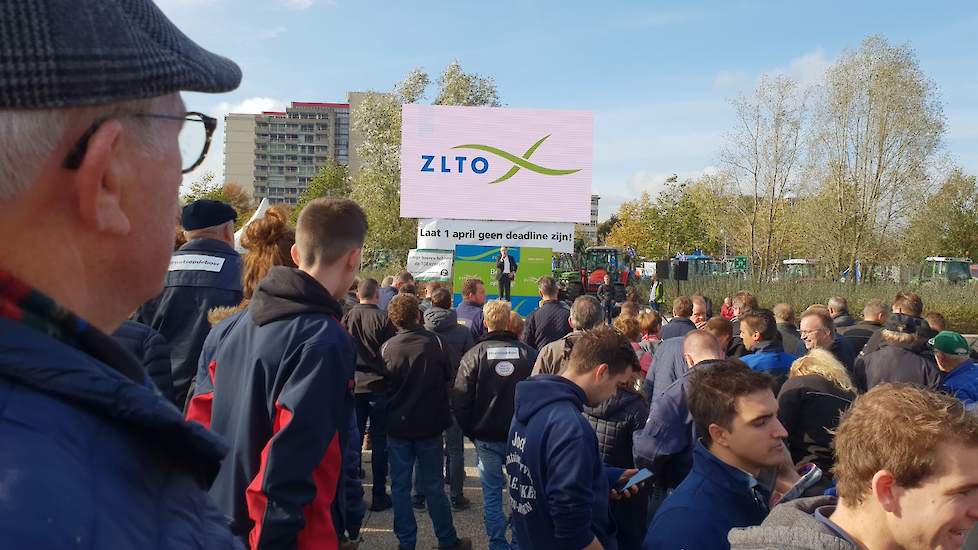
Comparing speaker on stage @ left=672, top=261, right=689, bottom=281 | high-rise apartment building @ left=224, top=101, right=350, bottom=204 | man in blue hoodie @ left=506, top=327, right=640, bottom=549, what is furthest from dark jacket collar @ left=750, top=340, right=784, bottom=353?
high-rise apartment building @ left=224, top=101, right=350, bottom=204

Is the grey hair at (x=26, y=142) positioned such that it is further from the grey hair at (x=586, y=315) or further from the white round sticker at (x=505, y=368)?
the grey hair at (x=586, y=315)

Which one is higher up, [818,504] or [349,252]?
[349,252]

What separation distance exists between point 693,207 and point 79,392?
43102 millimetres

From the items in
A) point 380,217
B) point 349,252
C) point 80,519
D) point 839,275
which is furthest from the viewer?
point 380,217

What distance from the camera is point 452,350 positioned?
649 centimetres

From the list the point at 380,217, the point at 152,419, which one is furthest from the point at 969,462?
the point at 380,217

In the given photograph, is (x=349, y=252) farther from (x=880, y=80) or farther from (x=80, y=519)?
(x=880, y=80)

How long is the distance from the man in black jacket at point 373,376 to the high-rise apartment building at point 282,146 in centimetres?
15533

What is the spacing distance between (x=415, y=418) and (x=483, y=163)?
51.1ft

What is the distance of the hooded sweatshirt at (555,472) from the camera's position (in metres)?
3.37

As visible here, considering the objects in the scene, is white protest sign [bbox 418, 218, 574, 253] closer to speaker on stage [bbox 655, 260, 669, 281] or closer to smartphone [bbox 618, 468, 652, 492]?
speaker on stage [bbox 655, 260, 669, 281]

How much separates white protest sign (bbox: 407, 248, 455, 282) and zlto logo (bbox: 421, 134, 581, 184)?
2.41 m

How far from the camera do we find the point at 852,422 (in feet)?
7.34

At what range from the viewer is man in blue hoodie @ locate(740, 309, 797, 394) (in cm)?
552
